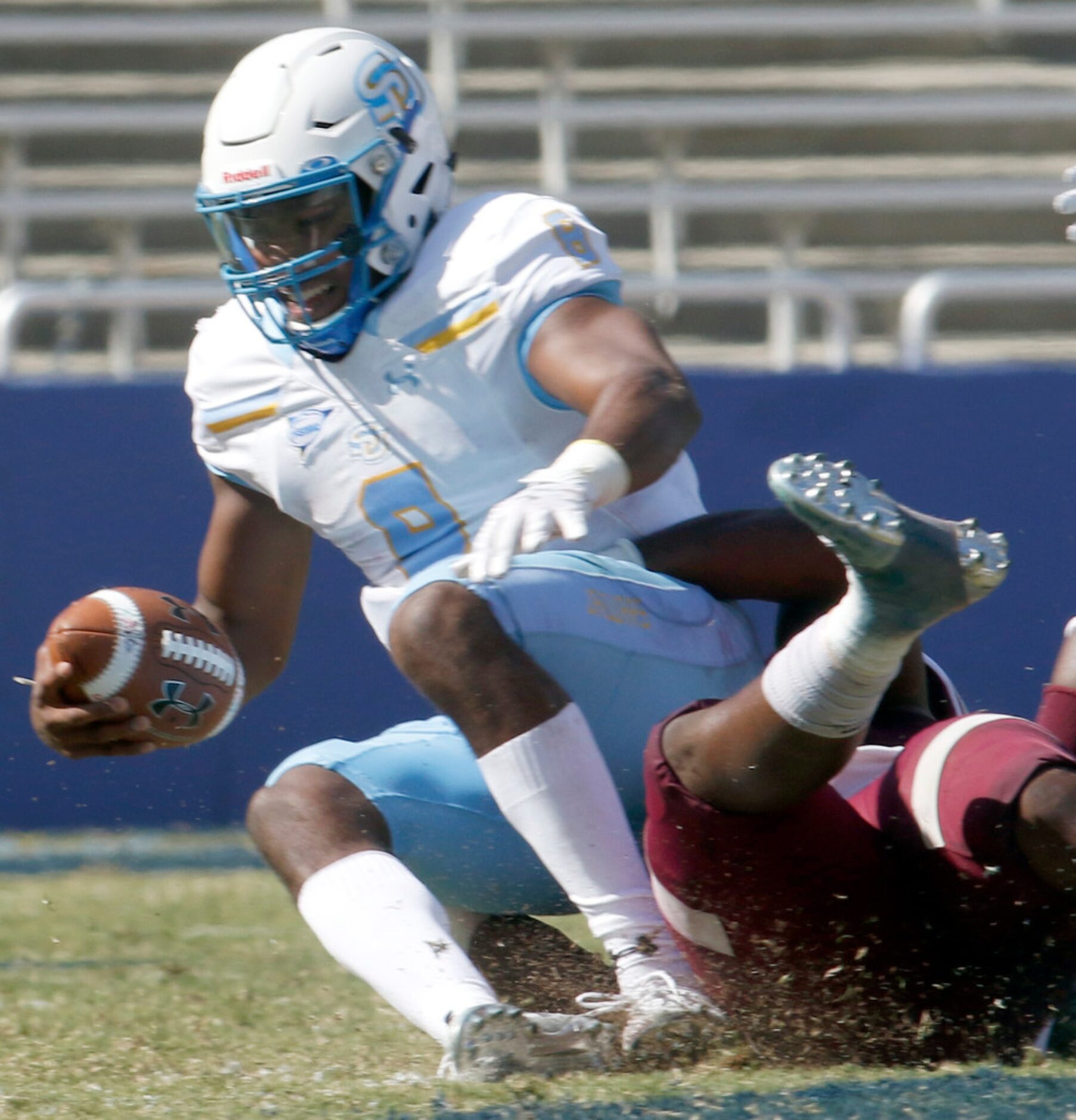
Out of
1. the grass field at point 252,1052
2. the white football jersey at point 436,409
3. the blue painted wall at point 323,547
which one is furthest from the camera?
the blue painted wall at point 323,547

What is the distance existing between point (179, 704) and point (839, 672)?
3.77 feet

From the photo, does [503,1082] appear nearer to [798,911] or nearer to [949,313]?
[798,911]

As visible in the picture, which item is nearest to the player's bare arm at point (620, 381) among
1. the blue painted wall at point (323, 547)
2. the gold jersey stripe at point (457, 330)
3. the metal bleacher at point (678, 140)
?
the gold jersey stripe at point (457, 330)

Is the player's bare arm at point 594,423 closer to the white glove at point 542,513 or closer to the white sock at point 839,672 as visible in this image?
the white glove at point 542,513

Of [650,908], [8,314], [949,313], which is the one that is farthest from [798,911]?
[949,313]

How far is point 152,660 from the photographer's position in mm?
2697

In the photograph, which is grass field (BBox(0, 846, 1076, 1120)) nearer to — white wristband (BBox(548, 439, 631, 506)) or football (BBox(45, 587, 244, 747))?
football (BBox(45, 587, 244, 747))

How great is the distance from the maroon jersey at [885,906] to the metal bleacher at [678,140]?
5321mm

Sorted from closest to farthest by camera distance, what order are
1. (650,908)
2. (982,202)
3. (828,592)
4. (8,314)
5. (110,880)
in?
(650,908) → (828,592) → (110,880) → (8,314) → (982,202)

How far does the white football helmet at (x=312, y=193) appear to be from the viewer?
9.27 feet

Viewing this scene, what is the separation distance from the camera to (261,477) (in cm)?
296

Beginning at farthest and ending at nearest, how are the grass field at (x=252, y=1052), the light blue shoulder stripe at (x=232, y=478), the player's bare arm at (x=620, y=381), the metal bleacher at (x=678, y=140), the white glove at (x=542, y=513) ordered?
1. the metal bleacher at (x=678, y=140)
2. the light blue shoulder stripe at (x=232, y=478)
3. the player's bare arm at (x=620, y=381)
4. the white glove at (x=542, y=513)
5. the grass field at (x=252, y=1052)

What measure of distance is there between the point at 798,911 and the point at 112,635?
110 cm

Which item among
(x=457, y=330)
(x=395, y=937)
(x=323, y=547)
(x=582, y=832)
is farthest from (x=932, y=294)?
(x=395, y=937)
